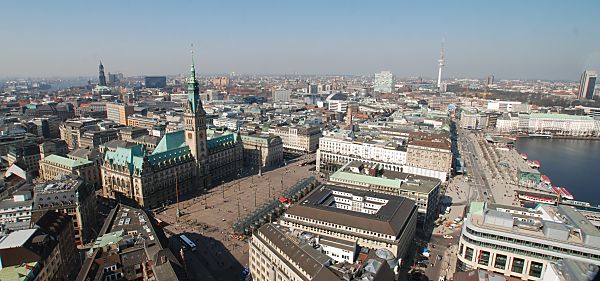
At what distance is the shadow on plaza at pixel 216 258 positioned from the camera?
222ft

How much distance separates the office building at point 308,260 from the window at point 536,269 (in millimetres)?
26146

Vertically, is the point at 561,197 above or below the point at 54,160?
below

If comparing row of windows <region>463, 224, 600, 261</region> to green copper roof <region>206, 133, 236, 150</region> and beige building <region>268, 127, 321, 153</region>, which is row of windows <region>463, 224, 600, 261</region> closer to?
green copper roof <region>206, 133, 236, 150</region>

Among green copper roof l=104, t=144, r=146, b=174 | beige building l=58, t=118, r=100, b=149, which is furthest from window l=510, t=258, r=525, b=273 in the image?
beige building l=58, t=118, r=100, b=149

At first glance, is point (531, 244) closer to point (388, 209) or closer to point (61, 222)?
point (388, 209)

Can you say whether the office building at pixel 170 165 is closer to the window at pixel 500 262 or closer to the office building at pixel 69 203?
the office building at pixel 69 203

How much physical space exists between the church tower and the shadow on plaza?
36.1 m

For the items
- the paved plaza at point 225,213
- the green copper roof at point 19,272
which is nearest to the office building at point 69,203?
the paved plaza at point 225,213

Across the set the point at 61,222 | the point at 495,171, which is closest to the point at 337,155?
the point at 495,171

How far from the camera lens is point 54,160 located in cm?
11138

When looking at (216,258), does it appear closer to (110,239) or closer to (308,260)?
(110,239)

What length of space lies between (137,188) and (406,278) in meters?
76.1

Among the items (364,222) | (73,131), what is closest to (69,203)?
(364,222)

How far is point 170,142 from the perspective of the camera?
375 ft
